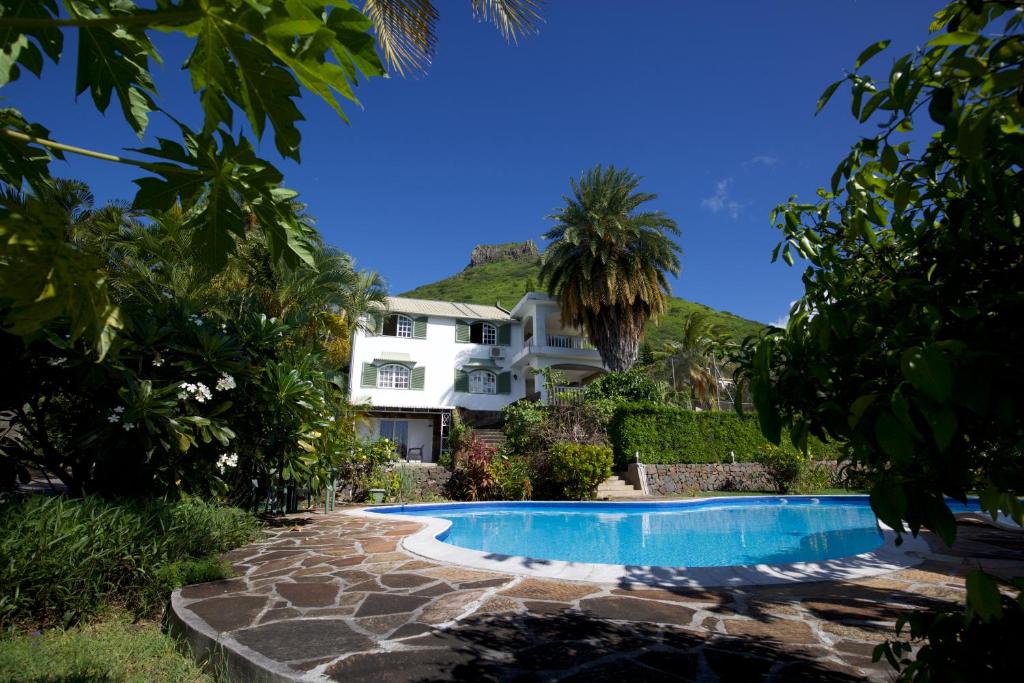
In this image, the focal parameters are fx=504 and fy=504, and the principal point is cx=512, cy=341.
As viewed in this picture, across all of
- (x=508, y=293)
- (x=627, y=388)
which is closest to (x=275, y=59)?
(x=627, y=388)

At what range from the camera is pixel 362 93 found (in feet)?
4.33

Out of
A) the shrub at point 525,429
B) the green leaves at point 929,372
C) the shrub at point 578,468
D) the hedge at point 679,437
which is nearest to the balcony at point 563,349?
the hedge at point 679,437

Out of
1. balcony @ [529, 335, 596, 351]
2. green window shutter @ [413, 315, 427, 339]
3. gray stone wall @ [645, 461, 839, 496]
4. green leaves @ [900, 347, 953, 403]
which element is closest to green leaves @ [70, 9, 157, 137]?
green leaves @ [900, 347, 953, 403]

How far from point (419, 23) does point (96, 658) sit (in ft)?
22.0

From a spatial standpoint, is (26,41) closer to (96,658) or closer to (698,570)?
(96,658)

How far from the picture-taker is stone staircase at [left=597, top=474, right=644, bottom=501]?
16328 millimetres

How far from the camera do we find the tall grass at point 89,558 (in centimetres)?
398

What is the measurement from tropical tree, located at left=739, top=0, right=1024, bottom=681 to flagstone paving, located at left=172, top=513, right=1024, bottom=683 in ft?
7.08

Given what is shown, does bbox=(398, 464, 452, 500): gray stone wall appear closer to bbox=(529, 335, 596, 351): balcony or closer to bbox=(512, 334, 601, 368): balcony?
bbox=(512, 334, 601, 368): balcony

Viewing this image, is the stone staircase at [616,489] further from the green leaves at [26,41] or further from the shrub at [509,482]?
the green leaves at [26,41]

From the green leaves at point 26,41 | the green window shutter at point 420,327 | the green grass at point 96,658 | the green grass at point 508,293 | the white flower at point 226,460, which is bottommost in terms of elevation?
the green grass at point 96,658

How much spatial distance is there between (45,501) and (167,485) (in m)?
1.59

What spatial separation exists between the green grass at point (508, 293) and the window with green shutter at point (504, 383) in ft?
85.0

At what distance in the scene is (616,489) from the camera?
16922mm
